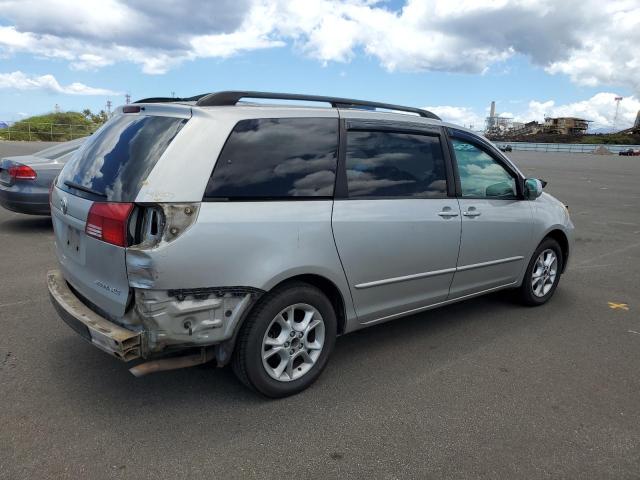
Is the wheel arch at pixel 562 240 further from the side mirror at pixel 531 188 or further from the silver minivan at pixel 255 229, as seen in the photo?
the silver minivan at pixel 255 229

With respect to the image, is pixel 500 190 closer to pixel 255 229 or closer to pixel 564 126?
pixel 255 229

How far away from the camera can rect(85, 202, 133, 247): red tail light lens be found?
2.82 metres

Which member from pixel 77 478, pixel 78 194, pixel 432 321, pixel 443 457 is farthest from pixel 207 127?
pixel 432 321

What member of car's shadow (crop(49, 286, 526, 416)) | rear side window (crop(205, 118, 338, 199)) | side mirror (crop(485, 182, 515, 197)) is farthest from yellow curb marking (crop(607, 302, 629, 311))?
rear side window (crop(205, 118, 338, 199))

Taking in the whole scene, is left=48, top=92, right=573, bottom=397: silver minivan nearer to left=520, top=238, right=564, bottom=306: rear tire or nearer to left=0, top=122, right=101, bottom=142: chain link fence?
left=520, top=238, right=564, bottom=306: rear tire

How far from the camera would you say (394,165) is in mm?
3830

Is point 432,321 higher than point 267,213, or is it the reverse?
point 267,213

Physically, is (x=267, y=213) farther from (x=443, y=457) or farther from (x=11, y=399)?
(x=11, y=399)

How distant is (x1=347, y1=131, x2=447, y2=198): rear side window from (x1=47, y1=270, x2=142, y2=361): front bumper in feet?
5.37

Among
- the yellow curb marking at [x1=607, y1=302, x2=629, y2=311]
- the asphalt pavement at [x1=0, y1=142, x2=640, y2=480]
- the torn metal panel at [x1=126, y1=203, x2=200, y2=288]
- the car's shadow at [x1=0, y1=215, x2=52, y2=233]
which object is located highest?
the torn metal panel at [x1=126, y1=203, x2=200, y2=288]

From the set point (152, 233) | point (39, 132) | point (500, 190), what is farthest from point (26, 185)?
point (39, 132)

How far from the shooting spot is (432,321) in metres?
4.80

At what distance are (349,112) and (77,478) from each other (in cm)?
267

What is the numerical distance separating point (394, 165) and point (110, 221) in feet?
6.47
